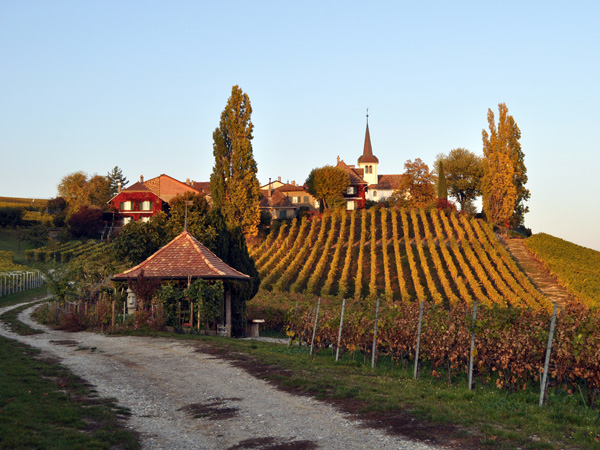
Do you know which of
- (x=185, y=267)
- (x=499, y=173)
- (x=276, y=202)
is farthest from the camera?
(x=276, y=202)

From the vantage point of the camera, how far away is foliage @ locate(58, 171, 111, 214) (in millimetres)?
94500

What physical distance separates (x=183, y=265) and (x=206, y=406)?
14.9 meters

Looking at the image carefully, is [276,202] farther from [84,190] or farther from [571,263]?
[571,263]

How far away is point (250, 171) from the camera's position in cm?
6300

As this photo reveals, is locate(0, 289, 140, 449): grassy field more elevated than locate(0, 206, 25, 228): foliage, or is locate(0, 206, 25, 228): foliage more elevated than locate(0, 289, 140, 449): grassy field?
locate(0, 206, 25, 228): foliage

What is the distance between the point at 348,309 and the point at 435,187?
71099 mm

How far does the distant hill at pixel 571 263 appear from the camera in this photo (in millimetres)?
45125

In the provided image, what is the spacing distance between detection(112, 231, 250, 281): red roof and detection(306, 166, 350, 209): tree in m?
55.6

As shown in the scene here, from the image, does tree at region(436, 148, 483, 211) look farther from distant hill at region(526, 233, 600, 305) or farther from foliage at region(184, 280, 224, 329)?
foliage at region(184, 280, 224, 329)

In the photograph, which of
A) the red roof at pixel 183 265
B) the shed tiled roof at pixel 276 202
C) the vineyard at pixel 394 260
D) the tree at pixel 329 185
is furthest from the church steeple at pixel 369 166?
the red roof at pixel 183 265

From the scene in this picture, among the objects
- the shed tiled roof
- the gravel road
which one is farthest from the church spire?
the gravel road

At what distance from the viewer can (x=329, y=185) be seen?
84000 millimetres

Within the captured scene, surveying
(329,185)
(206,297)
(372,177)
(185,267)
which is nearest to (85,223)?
(329,185)

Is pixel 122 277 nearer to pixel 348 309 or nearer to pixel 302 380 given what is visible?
pixel 348 309
